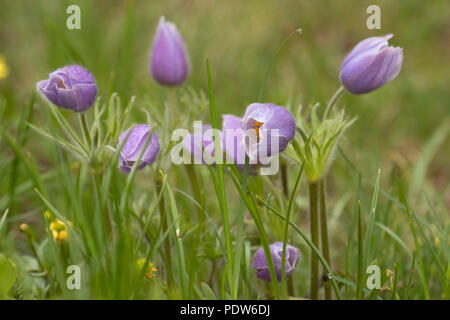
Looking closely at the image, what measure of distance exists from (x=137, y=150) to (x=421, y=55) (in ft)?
8.27

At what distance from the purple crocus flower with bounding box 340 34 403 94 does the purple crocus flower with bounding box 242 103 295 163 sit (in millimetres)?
265

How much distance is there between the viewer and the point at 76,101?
141cm

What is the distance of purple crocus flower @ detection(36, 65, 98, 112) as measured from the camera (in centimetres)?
140

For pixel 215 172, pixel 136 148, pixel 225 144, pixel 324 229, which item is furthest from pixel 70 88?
pixel 324 229

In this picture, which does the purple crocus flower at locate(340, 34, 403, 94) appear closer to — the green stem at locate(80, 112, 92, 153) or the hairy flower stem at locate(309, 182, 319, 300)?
the hairy flower stem at locate(309, 182, 319, 300)

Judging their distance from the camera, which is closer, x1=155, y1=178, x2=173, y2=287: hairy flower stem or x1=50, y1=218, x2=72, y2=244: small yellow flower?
x1=155, y1=178, x2=173, y2=287: hairy flower stem

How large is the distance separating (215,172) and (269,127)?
1.95 feet

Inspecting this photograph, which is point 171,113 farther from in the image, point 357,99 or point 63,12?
point 63,12

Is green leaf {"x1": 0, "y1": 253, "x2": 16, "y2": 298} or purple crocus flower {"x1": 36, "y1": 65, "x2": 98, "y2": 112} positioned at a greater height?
purple crocus flower {"x1": 36, "y1": 65, "x2": 98, "y2": 112}

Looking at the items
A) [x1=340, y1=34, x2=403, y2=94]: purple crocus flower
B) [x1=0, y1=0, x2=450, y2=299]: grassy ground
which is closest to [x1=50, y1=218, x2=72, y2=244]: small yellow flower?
[x1=0, y1=0, x2=450, y2=299]: grassy ground

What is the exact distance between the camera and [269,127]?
1319mm

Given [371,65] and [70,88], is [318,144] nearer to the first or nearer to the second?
[371,65]

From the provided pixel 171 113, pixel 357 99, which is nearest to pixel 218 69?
pixel 357 99

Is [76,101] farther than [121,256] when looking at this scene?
Yes
